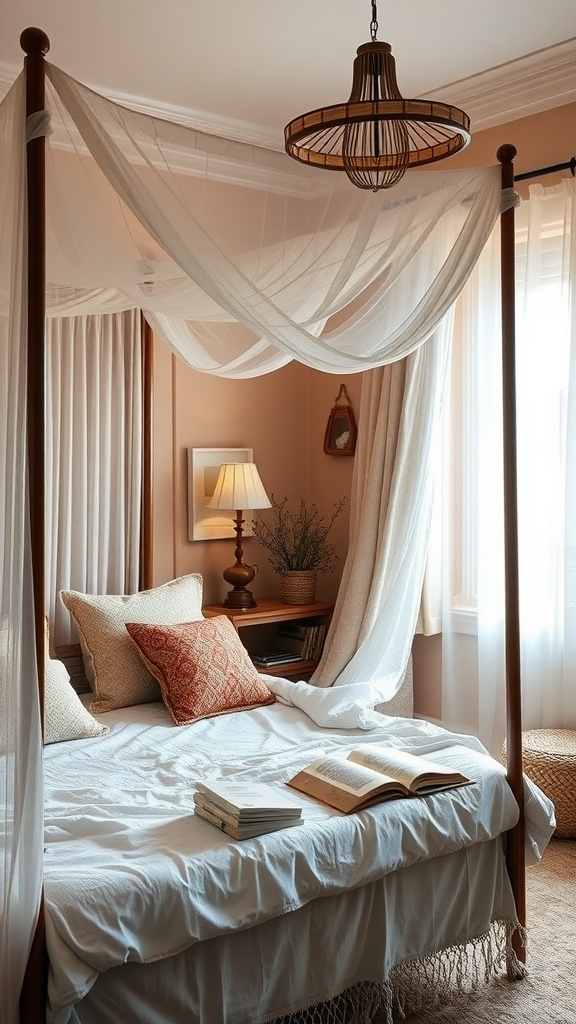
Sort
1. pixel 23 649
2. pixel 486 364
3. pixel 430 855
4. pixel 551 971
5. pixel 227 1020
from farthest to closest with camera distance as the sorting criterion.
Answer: pixel 486 364, pixel 551 971, pixel 430 855, pixel 227 1020, pixel 23 649

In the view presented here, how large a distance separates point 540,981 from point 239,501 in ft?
7.65

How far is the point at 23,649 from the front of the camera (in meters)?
1.94

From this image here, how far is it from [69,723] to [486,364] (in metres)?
2.20

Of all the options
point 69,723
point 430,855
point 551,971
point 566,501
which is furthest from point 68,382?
point 551,971

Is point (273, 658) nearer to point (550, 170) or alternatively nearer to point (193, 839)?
point (193, 839)

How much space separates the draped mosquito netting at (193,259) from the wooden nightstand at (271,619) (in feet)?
4.85

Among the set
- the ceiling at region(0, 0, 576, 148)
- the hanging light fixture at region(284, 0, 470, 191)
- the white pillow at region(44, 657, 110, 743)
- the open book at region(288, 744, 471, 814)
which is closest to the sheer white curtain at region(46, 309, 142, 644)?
the white pillow at region(44, 657, 110, 743)

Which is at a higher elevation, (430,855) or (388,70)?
(388,70)

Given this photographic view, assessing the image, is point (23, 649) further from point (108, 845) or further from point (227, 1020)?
point (227, 1020)

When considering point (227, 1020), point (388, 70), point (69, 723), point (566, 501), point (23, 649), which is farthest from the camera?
point (566, 501)

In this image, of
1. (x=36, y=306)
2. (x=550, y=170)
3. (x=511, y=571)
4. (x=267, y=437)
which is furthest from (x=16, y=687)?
(x=267, y=437)

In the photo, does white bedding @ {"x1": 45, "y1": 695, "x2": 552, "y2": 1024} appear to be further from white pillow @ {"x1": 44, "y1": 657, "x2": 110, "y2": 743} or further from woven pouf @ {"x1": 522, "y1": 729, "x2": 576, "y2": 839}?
woven pouf @ {"x1": 522, "y1": 729, "x2": 576, "y2": 839}

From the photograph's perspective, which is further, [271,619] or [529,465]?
[271,619]

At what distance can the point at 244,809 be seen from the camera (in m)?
2.32
